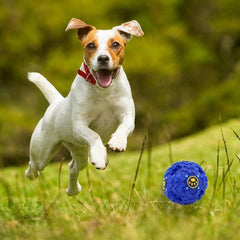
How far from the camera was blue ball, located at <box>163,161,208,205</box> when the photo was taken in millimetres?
3395

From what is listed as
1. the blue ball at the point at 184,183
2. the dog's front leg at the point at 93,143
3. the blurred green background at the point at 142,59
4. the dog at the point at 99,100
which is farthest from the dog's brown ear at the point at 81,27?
the blurred green background at the point at 142,59

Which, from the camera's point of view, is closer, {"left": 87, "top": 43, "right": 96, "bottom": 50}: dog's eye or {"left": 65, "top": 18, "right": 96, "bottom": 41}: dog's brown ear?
{"left": 87, "top": 43, "right": 96, "bottom": 50}: dog's eye

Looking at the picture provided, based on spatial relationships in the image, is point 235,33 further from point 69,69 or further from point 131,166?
point 131,166

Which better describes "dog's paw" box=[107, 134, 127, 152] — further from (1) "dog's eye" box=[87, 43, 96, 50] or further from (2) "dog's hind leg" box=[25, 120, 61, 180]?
(2) "dog's hind leg" box=[25, 120, 61, 180]

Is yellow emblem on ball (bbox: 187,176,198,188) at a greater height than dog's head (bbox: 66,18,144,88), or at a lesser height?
lesser

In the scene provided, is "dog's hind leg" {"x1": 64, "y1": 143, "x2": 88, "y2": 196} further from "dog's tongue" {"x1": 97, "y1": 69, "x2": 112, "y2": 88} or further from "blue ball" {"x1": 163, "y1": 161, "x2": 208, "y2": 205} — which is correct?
"blue ball" {"x1": 163, "y1": 161, "x2": 208, "y2": 205}

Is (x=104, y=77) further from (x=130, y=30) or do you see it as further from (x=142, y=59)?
(x=142, y=59)

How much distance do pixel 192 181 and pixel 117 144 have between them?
754mm

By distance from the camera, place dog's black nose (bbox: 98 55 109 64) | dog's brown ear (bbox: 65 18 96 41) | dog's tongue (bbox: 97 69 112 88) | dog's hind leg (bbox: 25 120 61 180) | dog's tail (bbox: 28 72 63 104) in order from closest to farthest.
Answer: dog's black nose (bbox: 98 55 109 64)
dog's tongue (bbox: 97 69 112 88)
dog's brown ear (bbox: 65 18 96 41)
dog's hind leg (bbox: 25 120 61 180)
dog's tail (bbox: 28 72 63 104)

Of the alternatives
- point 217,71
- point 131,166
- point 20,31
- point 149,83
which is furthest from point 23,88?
A: point 131,166

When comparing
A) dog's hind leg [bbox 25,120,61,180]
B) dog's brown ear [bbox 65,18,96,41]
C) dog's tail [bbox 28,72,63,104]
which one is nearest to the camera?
dog's brown ear [bbox 65,18,96,41]

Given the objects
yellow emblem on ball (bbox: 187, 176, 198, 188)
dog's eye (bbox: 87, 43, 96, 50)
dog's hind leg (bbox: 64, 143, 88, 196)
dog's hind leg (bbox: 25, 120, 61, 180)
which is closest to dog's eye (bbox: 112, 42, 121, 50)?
dog's eye (bbox: 87, 43, 96, 50)

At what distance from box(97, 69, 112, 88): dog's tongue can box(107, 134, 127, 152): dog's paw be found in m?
0.48

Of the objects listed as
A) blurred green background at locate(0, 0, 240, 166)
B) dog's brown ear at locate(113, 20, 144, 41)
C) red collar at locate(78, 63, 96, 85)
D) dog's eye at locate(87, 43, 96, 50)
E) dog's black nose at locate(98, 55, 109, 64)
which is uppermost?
dog's brown ear at locate(113, 20, 144, 41)
